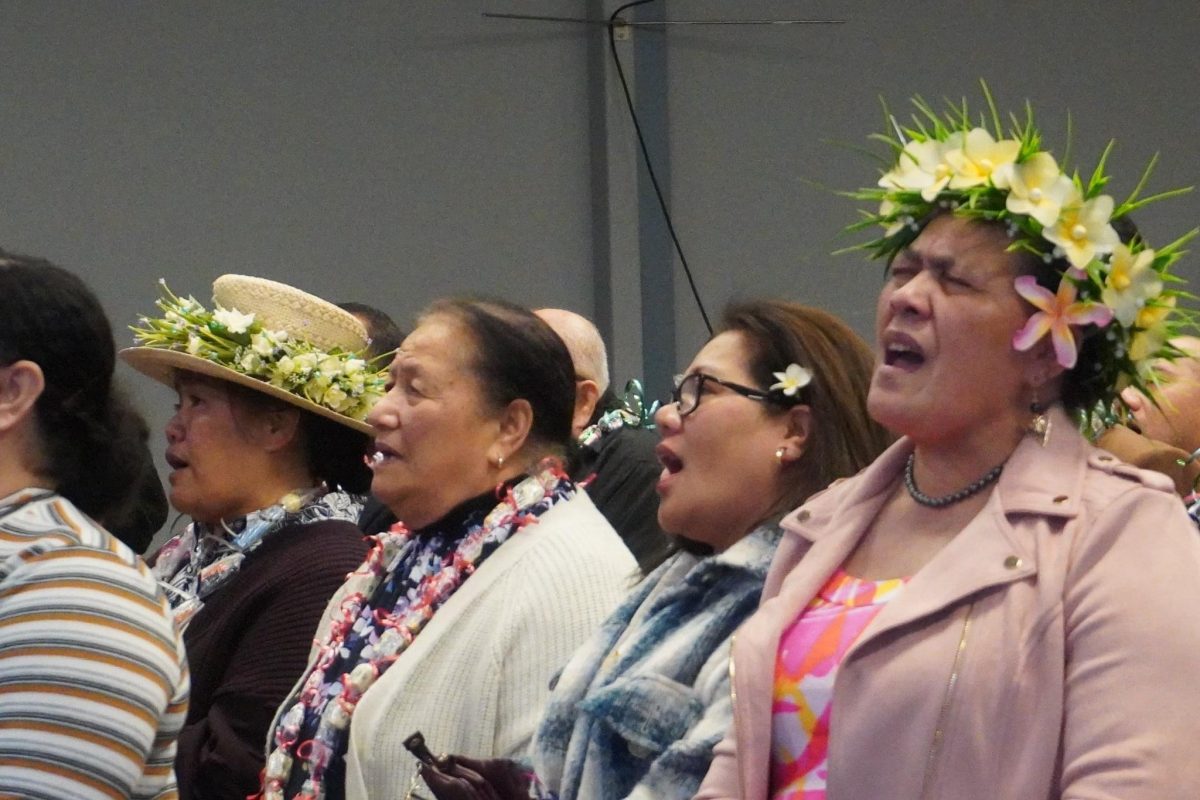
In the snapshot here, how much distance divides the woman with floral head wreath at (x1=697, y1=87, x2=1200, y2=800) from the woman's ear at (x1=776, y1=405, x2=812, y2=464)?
316mm

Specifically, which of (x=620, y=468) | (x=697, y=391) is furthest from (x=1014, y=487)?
(x=620, y=468)

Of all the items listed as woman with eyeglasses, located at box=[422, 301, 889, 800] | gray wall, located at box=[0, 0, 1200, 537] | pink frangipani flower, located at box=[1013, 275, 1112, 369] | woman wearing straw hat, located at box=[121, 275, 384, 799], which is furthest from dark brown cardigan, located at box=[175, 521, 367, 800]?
gray wall, located at box=[0, 0, 1200, 537]

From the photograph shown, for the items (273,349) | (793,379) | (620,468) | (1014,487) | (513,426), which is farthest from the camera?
(620,468)

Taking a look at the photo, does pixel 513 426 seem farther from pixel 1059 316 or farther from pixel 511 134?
pixel 511 134

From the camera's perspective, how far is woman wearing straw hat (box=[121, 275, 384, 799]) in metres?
3.01

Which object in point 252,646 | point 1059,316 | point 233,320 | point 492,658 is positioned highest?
point 1059,316

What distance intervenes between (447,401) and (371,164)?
11.4 feet

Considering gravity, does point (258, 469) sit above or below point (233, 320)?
below

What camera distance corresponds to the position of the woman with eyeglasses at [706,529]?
2.22m

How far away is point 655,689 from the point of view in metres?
2.19

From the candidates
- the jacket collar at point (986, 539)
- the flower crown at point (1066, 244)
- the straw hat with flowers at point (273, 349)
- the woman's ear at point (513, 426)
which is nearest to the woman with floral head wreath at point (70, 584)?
the jacket collar at point (986, 539)

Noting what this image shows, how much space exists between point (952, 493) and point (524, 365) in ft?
3.82

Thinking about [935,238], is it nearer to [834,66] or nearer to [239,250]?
[239,250]

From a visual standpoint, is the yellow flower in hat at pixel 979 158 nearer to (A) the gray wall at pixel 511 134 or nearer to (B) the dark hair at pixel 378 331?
(B) the dark hair at pixel 378 331
